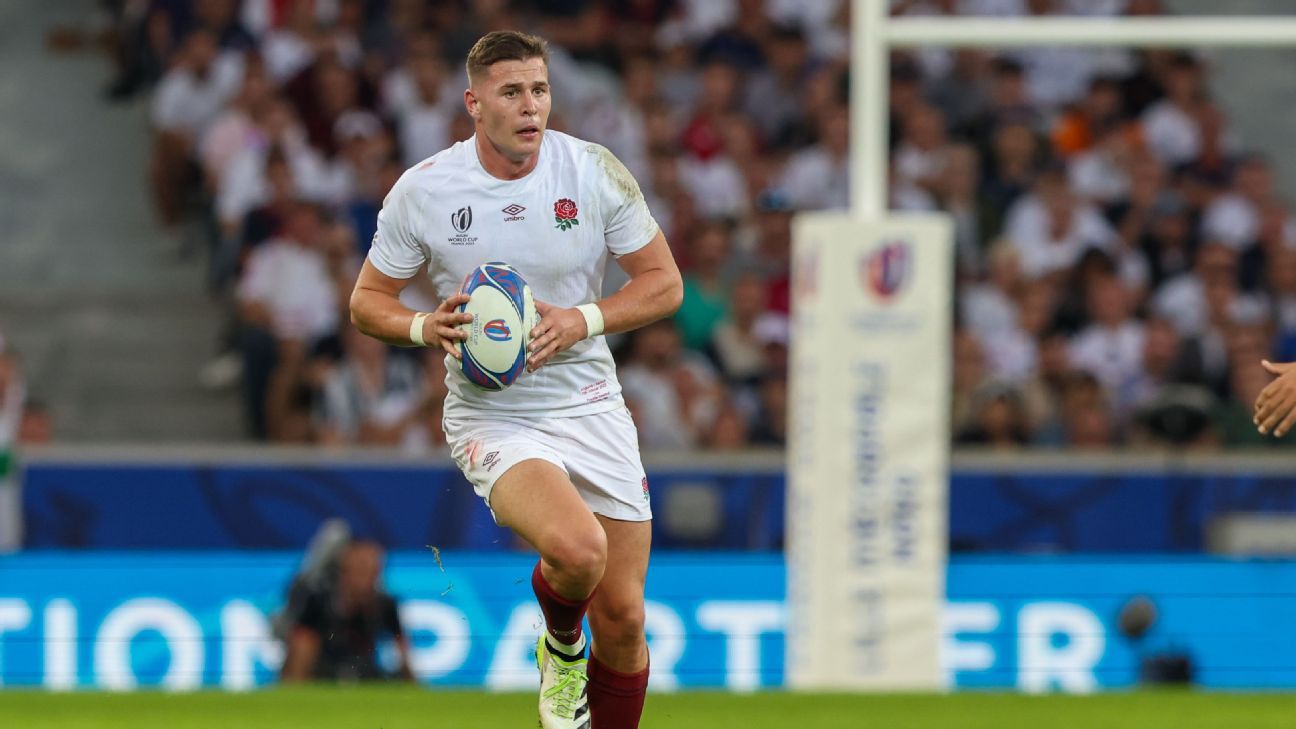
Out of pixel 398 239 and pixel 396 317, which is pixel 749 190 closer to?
pixel 398 239

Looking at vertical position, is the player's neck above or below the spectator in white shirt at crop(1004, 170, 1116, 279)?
above

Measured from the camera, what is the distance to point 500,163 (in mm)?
6602

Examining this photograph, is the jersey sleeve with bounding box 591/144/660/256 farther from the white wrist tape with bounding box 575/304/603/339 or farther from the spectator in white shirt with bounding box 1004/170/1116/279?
the spectator in white shirt with bounding box 1004/170/1116/279

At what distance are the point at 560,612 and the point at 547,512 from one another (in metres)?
0.39

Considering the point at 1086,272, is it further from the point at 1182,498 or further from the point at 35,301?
the point at 35,301

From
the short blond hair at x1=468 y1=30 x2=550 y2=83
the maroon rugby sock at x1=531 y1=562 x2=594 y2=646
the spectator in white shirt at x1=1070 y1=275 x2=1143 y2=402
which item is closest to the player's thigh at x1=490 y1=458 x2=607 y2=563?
the maroon rugby sock at x1=531 y1=562 x2=594 y2=646

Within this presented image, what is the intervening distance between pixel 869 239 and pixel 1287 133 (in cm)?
702

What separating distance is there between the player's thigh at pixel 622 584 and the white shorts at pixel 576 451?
42mm

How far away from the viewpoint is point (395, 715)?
31.1ft

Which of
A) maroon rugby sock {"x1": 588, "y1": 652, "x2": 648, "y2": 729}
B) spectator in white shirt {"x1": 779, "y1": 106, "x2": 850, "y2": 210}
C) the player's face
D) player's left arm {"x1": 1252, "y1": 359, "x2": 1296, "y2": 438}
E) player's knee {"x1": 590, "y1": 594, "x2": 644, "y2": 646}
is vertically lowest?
maroon rugby sock {"x1": 588, "y1": 652, "x2": 648, "y2": 729}

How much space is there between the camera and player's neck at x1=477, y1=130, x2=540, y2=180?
660 cm

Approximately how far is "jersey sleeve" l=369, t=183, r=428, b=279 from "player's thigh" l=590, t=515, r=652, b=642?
3.03 ft

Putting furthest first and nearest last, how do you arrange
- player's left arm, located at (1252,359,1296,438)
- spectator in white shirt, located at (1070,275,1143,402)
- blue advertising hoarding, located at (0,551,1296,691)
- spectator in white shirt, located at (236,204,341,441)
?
spectator in white shirt, located at (1070,275,1143,402)
spectator in white shirt, located at (236,204,341,441)
blue advertising hoarding, located at (0,551,1296,691)
player's left arm, located at (1252,359,1296,438)

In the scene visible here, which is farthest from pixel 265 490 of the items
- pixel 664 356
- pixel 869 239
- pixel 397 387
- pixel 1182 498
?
pixel 1182 498
